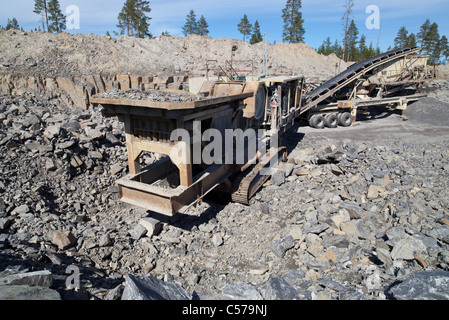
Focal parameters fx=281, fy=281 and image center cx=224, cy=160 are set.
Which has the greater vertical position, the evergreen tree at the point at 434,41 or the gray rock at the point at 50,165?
the evergreen tree at the point at 434,41

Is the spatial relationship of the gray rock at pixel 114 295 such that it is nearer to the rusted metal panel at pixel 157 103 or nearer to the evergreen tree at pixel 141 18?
the rusted metal panel at pixel 157 103

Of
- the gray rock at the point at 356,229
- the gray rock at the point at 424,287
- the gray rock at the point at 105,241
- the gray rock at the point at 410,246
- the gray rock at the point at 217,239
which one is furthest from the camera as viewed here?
the gray rock at the point at 217,239

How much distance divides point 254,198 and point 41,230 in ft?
14.4

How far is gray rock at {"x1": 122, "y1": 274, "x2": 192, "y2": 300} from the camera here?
Answer: 9.46 ft

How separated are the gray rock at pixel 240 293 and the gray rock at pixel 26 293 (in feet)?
6.44

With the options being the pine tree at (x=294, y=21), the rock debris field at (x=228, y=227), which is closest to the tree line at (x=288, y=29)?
the pine tree at (x=294, y=21)

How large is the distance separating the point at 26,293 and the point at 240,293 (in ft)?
7.70

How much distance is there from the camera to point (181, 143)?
175 inches

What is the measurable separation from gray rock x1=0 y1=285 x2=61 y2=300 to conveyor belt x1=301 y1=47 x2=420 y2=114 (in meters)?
9.92

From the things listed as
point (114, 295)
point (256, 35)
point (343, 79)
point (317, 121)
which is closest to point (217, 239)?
point (114, 295)

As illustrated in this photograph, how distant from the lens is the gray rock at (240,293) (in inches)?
138

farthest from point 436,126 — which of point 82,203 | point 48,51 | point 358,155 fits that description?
point 48,51
